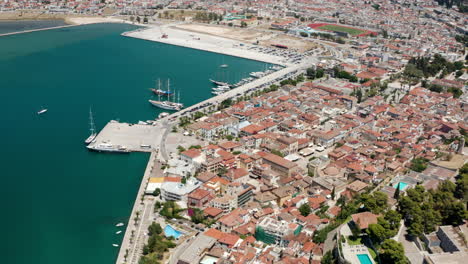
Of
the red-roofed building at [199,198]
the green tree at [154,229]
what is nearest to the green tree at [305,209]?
the red-roofed building at [199,198]

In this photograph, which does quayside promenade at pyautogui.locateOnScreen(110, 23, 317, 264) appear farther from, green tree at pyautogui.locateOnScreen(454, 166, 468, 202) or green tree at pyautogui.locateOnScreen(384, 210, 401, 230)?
green tree at pyautogui.locateOnScreen(454, 166, 468, 202)

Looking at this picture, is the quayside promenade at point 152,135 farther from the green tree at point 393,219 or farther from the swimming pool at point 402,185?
the swimming pool at point 402,185

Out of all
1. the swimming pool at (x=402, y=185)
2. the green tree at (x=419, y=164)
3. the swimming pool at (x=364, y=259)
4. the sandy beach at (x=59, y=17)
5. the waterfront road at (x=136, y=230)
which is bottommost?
the waterfront road at (x=136, y=230)

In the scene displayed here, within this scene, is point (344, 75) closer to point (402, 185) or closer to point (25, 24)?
point (402, 185)

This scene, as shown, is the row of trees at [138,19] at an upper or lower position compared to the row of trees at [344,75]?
upper

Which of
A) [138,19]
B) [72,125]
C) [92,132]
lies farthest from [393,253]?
[138,19]

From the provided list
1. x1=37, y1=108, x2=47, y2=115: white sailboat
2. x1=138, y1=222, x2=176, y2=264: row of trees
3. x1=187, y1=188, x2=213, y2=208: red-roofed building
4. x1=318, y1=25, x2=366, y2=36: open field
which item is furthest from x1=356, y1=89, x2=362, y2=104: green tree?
x1=318, y1=25, x2=366, y2=36: open field
